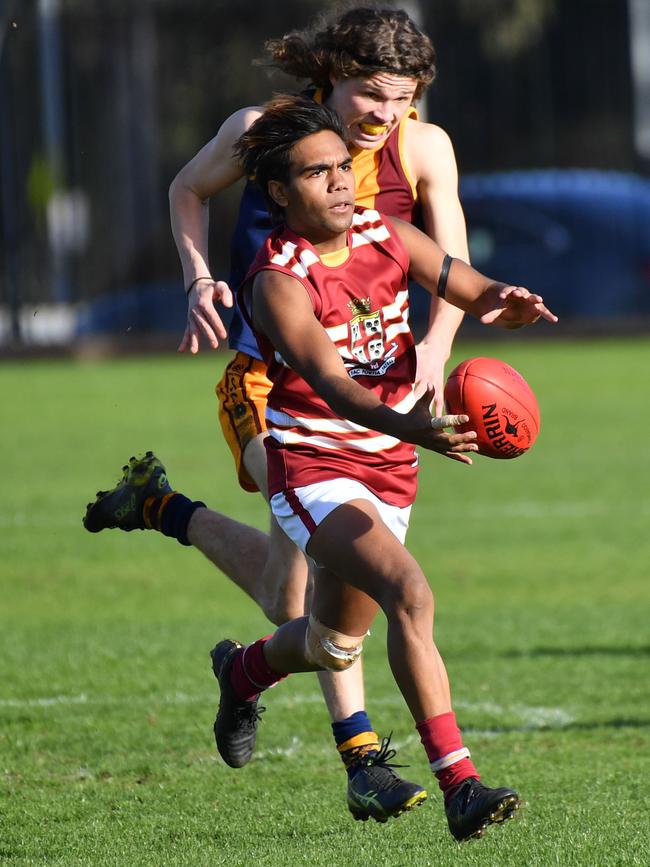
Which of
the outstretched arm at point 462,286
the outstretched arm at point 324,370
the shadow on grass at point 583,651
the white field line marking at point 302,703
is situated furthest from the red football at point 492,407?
the shadow on grass at point 583,651

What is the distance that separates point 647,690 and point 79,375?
52.4ft

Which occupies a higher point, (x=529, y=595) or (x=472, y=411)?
(x=472, y=411)

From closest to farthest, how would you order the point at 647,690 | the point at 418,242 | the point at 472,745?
the point at 418,242 → the point at 472,745 → the point at 647,690

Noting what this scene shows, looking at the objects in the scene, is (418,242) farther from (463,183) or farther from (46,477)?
(463,183)

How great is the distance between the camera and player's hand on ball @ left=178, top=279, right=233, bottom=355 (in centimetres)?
480

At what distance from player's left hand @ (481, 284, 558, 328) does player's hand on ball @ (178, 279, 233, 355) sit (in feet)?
2.53

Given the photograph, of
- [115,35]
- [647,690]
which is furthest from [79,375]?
[647,690]

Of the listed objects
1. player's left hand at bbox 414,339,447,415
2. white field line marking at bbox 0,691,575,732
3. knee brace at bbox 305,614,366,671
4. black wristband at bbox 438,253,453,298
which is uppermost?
black wristband at bbox 438,253,453,298

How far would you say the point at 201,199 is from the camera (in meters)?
5.50

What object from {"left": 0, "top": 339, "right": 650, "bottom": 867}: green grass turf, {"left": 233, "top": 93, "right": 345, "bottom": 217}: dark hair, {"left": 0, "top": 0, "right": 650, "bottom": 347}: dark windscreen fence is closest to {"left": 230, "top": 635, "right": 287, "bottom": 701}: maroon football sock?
{"left": 0, "top": 339, "right": 650, "bottom": 867}: green grass turf

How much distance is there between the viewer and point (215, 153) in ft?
17.6

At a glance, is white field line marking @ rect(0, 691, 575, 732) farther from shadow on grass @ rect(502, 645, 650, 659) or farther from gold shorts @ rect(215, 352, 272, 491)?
gold shorts @ rect(215, 352, 272, 491)

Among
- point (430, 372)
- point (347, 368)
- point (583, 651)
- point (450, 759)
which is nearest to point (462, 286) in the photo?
point (430, 372)

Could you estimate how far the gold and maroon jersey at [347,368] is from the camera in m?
4.59
